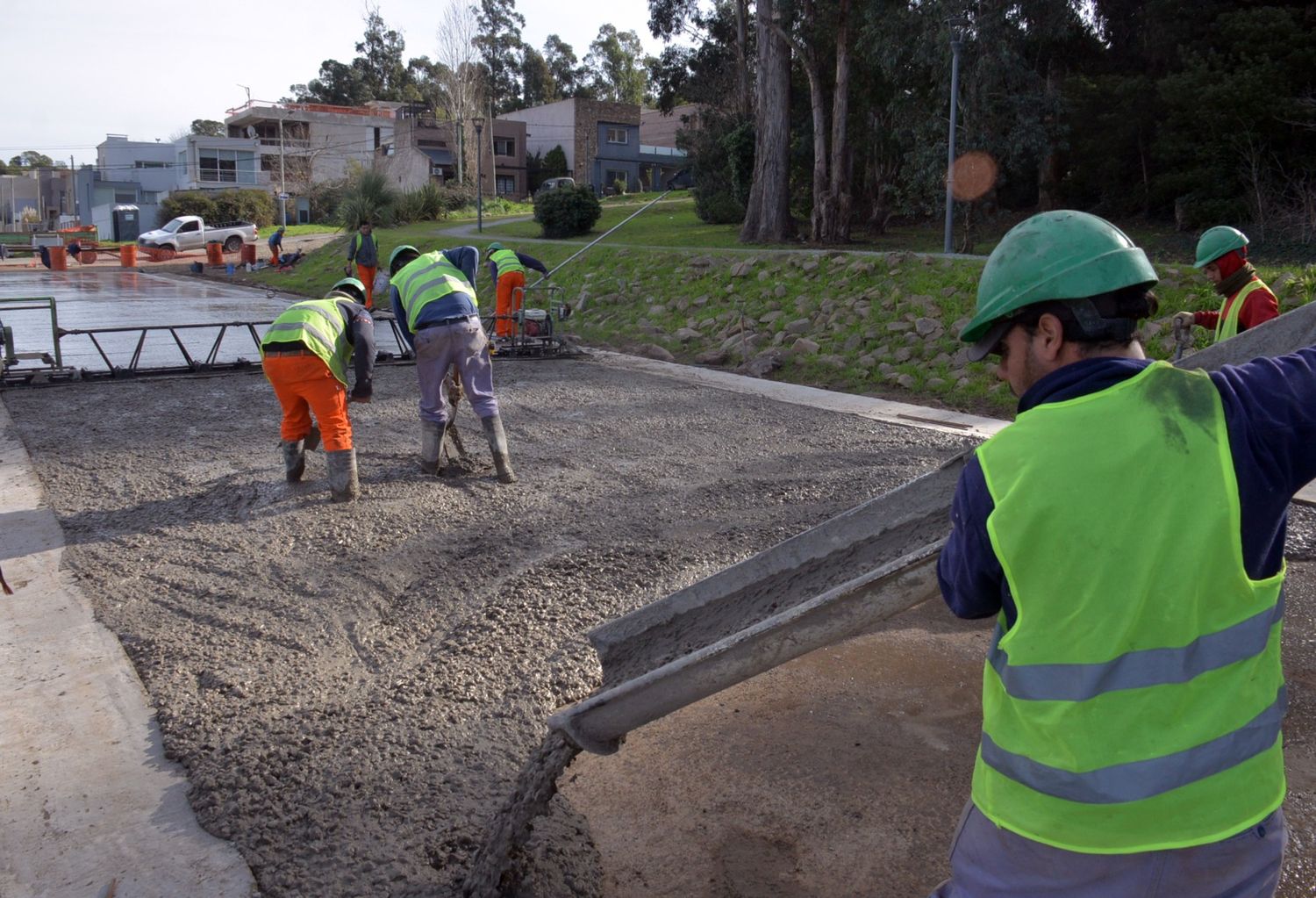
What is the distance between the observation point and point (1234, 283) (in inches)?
228

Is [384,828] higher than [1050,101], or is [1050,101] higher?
[1050,101]

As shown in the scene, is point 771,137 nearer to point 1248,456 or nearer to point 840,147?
point 840,147

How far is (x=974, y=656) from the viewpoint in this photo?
4559mm

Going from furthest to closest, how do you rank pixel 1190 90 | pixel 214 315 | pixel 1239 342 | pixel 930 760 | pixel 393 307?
pixel 214 315 → pixel 1190 90 → pixel 393 307 → pixel 930 760 → pixel 1239 342

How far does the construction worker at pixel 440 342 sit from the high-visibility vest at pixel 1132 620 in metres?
5.66

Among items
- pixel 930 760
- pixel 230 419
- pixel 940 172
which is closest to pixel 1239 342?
pixel 930 760

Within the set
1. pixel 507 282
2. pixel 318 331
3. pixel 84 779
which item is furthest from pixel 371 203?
pixel 84 779

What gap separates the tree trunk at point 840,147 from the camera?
818 inches

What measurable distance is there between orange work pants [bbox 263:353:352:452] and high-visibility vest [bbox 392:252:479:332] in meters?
0.76

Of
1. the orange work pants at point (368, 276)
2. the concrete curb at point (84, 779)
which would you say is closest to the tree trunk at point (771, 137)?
the orange work pants at point (368, 276)

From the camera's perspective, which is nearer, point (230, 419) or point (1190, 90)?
point (230, 419)

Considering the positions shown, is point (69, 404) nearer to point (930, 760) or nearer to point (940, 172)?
point (930, 760)

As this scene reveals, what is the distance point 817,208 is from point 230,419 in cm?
A: 1542

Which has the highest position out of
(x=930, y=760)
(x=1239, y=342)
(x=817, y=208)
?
(x=817, y=208)
